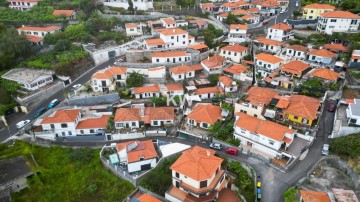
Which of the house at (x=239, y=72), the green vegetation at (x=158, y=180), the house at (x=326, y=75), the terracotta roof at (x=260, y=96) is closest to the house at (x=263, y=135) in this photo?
the terracotta roof at (x=260, y=96)

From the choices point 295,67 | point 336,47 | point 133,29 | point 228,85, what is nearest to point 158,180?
point 228,85

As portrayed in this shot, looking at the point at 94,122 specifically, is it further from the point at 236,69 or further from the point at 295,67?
the point at 295,67

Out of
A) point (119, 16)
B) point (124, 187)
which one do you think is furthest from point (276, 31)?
point (124, 187)

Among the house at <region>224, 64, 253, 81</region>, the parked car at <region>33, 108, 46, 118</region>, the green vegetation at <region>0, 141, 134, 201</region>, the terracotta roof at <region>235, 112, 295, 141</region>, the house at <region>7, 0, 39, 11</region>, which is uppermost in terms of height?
the house at <region>7, 0, 39, 11</region>

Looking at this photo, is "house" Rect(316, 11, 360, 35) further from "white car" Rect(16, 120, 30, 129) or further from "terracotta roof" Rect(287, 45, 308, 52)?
"white car" Rect(16, 120, 30, 129)

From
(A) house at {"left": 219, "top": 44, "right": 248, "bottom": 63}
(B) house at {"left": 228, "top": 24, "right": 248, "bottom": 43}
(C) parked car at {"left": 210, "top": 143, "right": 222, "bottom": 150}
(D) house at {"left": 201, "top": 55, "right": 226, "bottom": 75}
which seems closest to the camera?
(C) parked car at {"left": 210, "top": 143, "right": 222, "bottom": 150}

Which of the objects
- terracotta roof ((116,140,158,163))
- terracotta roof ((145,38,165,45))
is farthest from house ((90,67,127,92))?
terracotta roof ((116,140,158,163))
